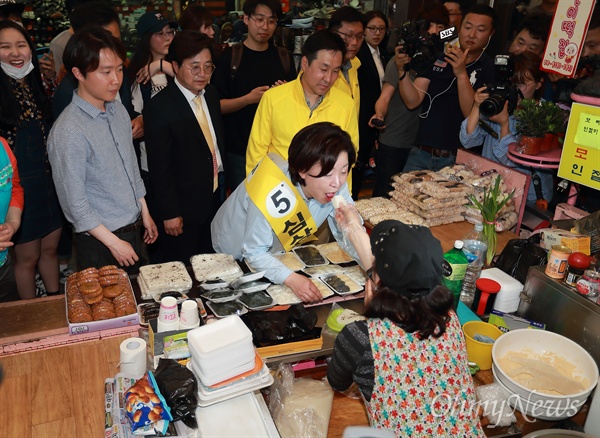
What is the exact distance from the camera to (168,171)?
2.96 m

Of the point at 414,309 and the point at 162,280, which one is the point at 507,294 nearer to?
the point at 414,309

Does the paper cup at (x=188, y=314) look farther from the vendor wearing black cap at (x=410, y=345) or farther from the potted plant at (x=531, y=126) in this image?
the potted plant at (x=531, y=126)

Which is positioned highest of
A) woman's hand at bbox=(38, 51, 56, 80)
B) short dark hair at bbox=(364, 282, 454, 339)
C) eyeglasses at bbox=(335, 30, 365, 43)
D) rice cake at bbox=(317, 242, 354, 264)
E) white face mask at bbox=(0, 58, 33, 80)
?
eyeglasses at bbox=(335, 30, 365, 43)

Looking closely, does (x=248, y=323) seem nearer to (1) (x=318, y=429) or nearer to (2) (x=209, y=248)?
(1) (x=318, y=429)

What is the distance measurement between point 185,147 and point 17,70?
2.95ft

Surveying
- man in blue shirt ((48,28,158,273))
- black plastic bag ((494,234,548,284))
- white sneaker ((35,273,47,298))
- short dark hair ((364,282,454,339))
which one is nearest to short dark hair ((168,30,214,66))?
man in blue shirt ((48,28,158,273))

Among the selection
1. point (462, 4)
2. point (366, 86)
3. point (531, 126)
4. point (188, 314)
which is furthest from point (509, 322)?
point (462, 4)

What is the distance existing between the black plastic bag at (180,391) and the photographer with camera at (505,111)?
2191 mm

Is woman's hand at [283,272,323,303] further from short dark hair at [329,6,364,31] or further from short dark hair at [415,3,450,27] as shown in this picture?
short dark hair at [415,3,450,27]

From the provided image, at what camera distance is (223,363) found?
153 cm

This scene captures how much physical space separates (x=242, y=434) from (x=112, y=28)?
2.70m

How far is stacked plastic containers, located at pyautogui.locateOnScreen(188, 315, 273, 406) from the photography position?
1.51m

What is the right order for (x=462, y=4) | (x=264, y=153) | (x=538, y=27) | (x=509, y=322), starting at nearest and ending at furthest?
1. (x=509, y=322)
2. (x=264, y=153)
3. (x=538, y=27)
4. (x=462, y=4)

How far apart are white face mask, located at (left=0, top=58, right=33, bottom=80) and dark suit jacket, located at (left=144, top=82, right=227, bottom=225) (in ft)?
1.96
